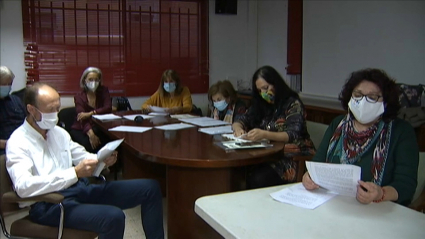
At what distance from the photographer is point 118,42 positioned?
511 centimetres

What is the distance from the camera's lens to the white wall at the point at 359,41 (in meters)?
3.21

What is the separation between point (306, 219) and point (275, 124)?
1.56 metres

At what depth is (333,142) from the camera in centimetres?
196

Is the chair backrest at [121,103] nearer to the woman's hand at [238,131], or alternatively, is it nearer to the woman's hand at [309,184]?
the woman's hand at [238,131]

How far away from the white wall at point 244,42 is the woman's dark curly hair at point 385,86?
→ 2990mm

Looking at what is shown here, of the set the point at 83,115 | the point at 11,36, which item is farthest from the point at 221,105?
the point at 11,36

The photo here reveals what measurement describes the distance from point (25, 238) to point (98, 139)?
2137 mm

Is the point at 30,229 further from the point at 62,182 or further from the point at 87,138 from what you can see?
the point at 87,138

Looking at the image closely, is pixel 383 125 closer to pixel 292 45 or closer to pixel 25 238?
pixel 25 238

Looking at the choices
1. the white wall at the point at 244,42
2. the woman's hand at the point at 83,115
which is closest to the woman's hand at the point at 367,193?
the woman's hand at the point at 83,115

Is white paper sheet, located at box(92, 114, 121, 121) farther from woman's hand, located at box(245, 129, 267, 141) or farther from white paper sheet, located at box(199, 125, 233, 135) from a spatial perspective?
woman's hand, located at box(245, 129, 267, 141)

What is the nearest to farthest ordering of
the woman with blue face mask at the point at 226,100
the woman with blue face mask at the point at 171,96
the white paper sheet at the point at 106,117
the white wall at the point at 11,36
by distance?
the woman with blue face mask at the point at 226,100
the white paper sheet at the point at 106,117
the woman with blue face mask at the point at 171,96
the white wall at the point at 11,36

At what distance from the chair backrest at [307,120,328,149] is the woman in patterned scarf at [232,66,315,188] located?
17 centimetres

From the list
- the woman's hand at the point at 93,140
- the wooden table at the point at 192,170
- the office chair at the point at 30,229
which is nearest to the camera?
the office chair at the point at 30,229
